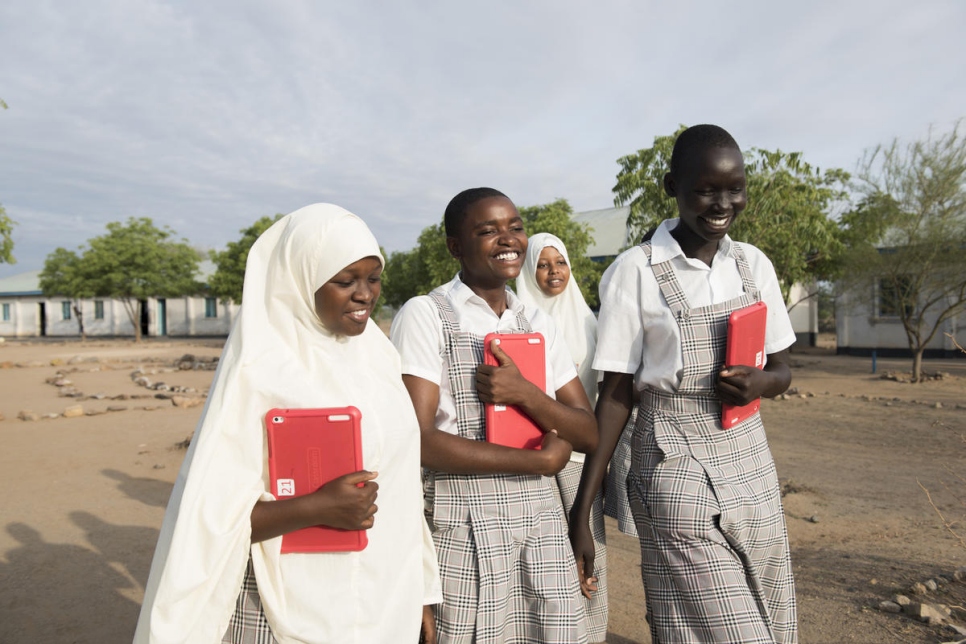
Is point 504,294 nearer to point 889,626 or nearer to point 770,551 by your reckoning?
point 770,551

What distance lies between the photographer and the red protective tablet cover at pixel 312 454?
1.62 m

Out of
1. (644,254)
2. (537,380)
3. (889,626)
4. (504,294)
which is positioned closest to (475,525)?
(537,380)

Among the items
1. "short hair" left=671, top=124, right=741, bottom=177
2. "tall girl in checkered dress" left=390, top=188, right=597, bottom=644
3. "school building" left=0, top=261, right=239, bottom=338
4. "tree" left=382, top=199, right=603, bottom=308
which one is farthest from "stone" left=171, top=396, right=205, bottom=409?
"school building" left=0, top=261, right=239, bottom=338

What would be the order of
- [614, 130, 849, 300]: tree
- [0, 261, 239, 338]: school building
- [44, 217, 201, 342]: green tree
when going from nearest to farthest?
[614, 130, 849, 300]: tree
[44, 217, 201, 342]: green tree
[0, 261, 239, 338]: school building

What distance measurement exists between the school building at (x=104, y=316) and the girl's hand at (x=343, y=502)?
40.2 metres

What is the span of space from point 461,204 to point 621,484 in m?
1.02

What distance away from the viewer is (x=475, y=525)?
6.25 feet

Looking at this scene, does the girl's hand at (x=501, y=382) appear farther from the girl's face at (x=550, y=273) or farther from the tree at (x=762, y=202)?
the tree at (x=762, y=202)

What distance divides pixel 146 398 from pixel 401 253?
711 inches

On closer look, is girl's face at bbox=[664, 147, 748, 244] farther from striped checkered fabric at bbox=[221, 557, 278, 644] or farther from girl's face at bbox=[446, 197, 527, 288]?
striped checkered fabric at bbox=[221, 557, 278, 644]

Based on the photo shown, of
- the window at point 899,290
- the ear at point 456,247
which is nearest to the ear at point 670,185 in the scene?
the ear at point 456,247

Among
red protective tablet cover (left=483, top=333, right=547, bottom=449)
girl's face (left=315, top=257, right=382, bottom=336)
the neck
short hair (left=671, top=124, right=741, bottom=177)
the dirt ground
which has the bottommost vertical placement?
the dirt ground

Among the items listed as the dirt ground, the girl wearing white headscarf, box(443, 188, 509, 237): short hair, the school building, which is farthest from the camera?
the school building

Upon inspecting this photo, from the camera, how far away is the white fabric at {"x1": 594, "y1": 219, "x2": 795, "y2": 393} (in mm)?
1998
